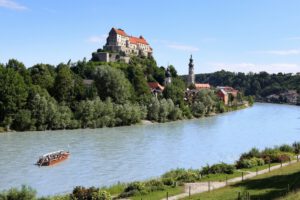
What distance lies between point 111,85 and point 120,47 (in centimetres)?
3565

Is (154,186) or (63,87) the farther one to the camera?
(63,87)

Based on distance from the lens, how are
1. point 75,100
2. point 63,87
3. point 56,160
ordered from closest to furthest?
point 56,160, point 63,87, point 75,100

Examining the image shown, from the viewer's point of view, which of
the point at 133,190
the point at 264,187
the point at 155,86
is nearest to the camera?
the point at 264,187

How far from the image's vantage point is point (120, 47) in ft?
349

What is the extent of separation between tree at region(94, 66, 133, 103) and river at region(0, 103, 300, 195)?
8139 mm

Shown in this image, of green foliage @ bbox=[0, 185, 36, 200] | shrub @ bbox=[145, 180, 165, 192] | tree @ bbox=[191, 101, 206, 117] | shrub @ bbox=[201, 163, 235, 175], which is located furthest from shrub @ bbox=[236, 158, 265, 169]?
tree @ bbox=[191, 101, 206, 117]

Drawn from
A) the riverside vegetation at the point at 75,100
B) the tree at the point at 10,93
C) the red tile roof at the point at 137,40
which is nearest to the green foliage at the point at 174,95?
the riverside vegetation at the point at 75,100

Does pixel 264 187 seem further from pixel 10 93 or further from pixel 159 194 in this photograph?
pixel 10 93

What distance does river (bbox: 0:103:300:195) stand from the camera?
1166 inches

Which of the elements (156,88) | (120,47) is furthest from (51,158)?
(120,47)

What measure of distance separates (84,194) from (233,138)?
37180 millimetres

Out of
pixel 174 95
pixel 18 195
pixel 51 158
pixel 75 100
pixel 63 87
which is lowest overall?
pixel 51 158

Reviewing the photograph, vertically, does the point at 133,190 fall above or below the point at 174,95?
below

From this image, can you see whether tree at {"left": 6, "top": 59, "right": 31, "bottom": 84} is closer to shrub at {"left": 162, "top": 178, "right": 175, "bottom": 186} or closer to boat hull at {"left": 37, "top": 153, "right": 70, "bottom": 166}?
boat hull at {"left": 37, "top": 153, "right": 70, "bottom": 166}
